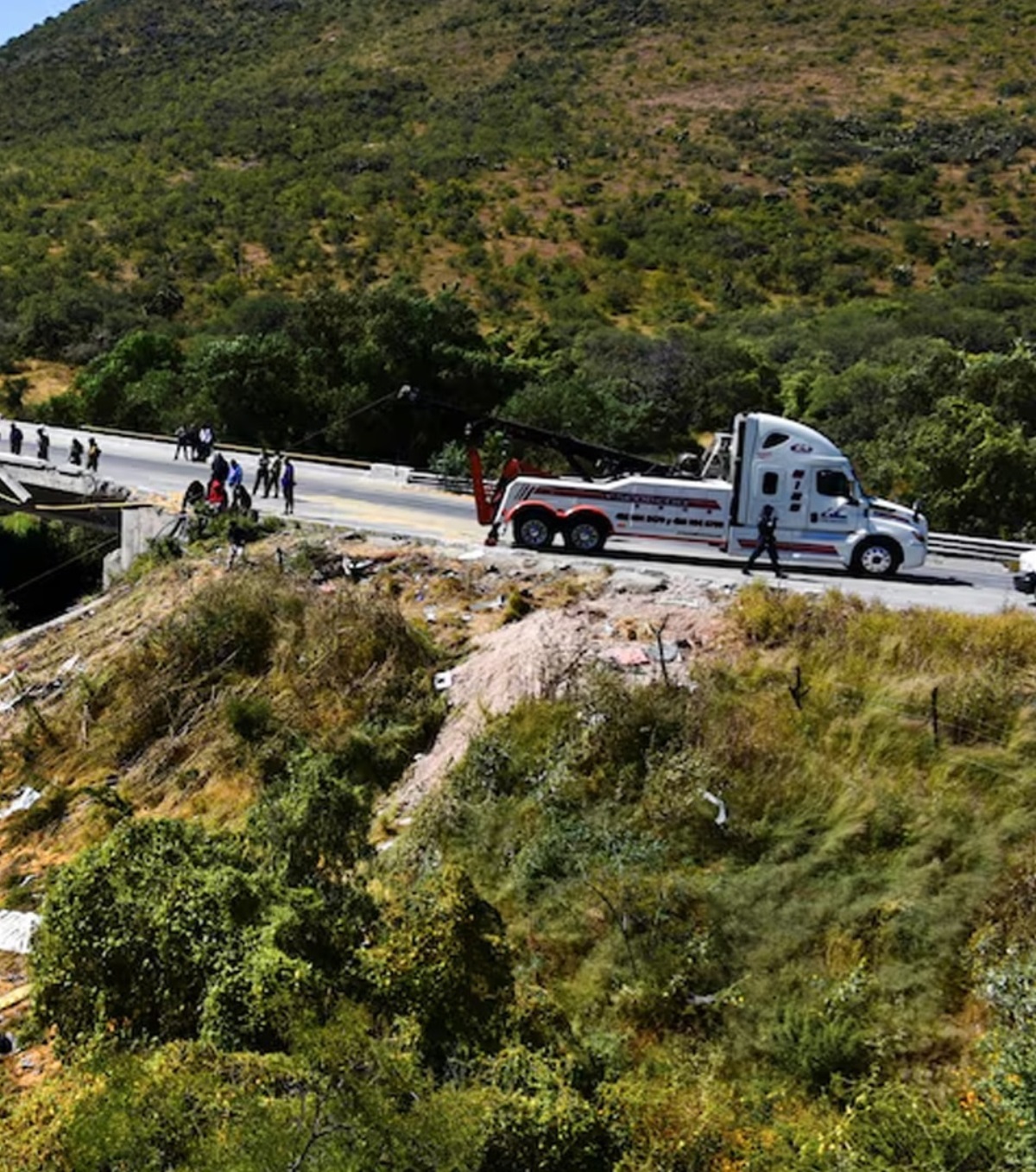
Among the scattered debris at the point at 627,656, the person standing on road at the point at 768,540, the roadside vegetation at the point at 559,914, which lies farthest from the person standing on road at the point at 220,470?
the scattered debris at the point at 627,656

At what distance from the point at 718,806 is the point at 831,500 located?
30.3 feet

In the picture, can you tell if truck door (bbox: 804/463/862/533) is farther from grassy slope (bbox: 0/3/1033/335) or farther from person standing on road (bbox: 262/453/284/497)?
grassy slope (bbox: 0/3/1033/335)

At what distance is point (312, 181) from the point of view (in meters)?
73.1

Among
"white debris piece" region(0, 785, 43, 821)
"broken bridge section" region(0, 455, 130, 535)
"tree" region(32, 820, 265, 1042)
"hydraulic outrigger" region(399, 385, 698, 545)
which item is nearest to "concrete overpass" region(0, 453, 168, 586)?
"broken bridge section" region(0, 455, 130, 535)

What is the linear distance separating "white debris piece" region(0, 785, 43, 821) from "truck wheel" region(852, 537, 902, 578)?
1396 centimetres

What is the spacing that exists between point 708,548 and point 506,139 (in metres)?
66.7

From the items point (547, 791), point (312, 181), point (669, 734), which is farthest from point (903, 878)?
point (312, 181)

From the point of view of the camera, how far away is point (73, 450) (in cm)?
3184

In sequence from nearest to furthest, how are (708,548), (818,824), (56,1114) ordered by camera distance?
(56,1114)
(818,824)
(708,548)

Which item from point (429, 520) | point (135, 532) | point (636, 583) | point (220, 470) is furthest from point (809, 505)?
point (135, 532)

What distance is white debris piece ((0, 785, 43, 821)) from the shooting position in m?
14.5

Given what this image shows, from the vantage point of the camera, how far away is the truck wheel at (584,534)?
19.2 m

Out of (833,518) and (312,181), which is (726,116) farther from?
(833,518)

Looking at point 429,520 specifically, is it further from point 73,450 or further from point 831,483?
point 73,450
